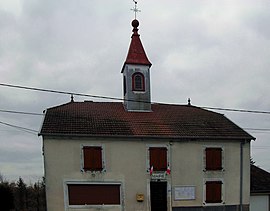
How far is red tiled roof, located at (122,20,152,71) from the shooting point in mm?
22172

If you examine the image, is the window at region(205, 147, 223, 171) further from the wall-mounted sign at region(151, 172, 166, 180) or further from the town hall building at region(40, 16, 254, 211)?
the wall-mounted sign at region(151, 172, 166, 180)

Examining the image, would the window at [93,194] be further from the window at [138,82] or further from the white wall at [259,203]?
the white wall at [259,203]

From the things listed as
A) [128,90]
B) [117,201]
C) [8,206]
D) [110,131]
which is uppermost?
[128,90]

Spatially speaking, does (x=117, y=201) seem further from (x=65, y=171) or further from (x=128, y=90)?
(x=128, y=90)

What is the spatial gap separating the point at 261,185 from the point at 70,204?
1344 centimetres

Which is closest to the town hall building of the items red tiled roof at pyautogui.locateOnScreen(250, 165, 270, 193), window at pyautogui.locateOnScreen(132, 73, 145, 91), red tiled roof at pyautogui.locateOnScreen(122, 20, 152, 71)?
red tiled roof at pyautogui.locateOnScreen(250, 165, 270, 193)

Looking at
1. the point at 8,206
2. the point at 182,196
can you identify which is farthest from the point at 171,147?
the point at 8,206

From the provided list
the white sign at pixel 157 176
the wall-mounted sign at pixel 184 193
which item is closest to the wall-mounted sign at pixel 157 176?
the white sign at pixel 157 176

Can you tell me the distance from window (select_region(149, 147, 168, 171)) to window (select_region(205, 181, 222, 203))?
10.7 feet

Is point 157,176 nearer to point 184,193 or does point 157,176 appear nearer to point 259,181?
point 184,193

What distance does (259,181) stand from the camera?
20156 mm

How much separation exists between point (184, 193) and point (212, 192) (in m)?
1.98

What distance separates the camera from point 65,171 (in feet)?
55.7

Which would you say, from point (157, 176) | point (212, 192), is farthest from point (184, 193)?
point (157, 176)
